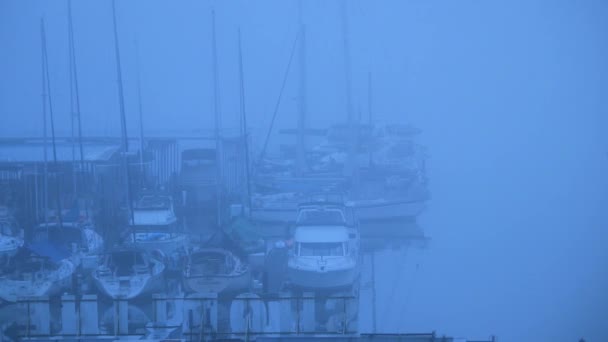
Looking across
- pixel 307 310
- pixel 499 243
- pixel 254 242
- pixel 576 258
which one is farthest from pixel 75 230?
pixel 576 258

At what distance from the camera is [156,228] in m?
5.43

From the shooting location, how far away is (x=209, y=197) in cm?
692

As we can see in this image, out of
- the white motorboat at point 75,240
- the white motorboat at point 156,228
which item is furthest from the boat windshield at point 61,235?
the white motorboat at point 156,228

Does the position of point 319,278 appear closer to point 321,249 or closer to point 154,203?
point 321,249

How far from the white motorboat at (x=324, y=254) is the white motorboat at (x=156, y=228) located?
3.66 feet

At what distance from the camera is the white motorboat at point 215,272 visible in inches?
157

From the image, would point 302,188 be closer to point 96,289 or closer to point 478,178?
point 96,289

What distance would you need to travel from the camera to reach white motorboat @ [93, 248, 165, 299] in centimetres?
403

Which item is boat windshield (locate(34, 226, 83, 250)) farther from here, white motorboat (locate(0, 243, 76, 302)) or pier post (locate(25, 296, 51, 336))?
pier post (locate(25, 296, 51, 336))

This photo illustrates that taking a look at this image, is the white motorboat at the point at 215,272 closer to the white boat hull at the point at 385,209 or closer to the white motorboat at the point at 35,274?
the white motorboat at the point at 35,274

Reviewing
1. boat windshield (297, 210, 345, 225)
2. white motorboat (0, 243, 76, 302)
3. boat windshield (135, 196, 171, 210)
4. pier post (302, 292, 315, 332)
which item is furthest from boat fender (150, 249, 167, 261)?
pier post (302, 292, 315, 332)

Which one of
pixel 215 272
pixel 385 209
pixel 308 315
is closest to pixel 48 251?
pixel 215 272

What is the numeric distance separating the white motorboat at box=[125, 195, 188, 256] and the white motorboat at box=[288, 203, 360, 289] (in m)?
1.11

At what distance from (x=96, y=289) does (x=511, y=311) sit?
3.18 metres
